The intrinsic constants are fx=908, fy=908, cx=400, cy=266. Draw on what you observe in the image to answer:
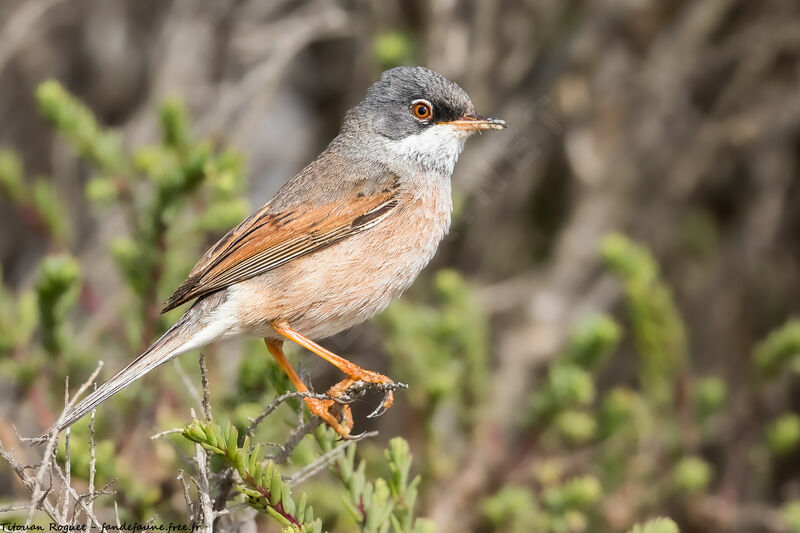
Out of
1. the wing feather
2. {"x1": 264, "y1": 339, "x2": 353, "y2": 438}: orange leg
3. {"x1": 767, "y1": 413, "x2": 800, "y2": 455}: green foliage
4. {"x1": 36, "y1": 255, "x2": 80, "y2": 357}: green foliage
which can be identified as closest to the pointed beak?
the wing feather

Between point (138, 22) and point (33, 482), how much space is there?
4856 mm

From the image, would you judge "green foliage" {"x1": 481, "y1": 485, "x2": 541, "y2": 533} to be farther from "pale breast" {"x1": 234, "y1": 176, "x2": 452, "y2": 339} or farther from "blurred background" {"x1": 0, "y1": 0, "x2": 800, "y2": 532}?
"pale breast" {"x1": 234, "y1": 176, "x2": 452, "y2": 339}

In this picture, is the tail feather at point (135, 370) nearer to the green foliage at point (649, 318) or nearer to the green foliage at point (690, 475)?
the green foliage at point (649, 318)

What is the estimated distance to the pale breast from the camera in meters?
3.38

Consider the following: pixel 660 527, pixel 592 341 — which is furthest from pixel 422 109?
pixel 660 527

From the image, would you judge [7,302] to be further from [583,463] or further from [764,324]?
[764,324]

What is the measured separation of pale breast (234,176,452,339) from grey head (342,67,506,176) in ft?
1.20

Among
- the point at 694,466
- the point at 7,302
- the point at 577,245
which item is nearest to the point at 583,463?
the point at 694,466

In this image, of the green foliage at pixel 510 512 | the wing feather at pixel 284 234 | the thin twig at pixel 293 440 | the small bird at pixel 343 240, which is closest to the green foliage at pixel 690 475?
the green foliage at pixel 510 512

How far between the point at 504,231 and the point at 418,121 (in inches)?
93.6

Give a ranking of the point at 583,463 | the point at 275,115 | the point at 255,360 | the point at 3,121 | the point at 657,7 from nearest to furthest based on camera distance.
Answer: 1. the point at 255,360
2. the point at 583,463
3. the point at 657,7
4. the point at 3,121
5. the point at 275,115

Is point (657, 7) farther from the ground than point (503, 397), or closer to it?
farther from the ground

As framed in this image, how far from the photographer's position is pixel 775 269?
5.84m

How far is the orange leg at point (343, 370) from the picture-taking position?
3.02 m
